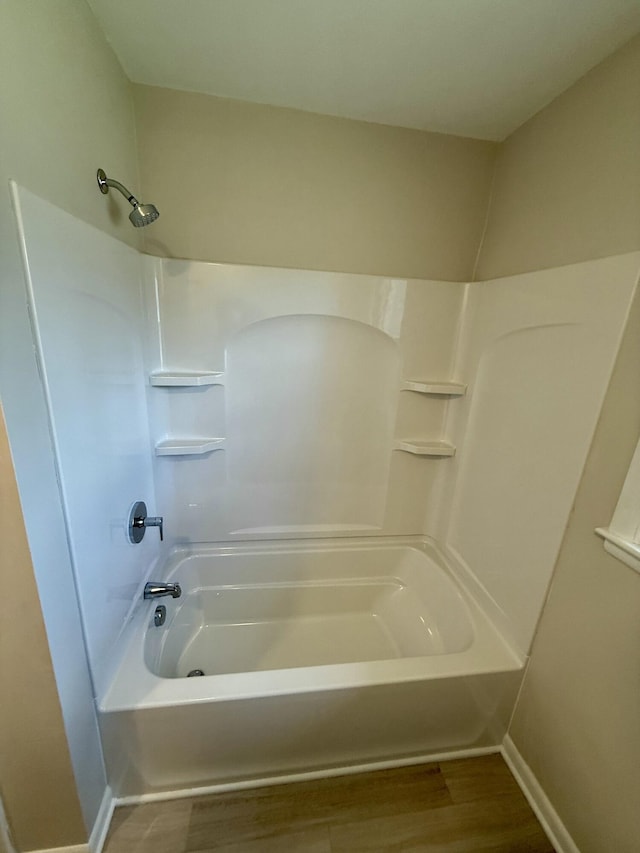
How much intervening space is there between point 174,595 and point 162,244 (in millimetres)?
1357

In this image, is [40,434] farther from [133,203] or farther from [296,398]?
Result: [296,398]

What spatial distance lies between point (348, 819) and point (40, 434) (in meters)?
1.47

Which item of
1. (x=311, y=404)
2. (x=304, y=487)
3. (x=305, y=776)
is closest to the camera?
(x=305, y=776)

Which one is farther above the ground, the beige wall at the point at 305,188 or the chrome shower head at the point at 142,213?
the beige wall at the point at 305,188

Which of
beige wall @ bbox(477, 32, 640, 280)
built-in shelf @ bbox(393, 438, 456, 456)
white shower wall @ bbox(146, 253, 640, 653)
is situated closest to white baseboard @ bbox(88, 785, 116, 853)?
white shower wall @ bbox(146, 253, 640, 653)

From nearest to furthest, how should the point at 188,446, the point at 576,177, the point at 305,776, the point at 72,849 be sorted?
the point at 72,849, the point at 576,177, the point at 305,776, the point at 188,446

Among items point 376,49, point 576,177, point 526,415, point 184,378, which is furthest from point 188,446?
point 576,177

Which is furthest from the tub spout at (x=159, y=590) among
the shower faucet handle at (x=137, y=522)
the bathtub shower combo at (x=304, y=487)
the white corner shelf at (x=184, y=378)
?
the white corner shelf at (x=184, y=378)

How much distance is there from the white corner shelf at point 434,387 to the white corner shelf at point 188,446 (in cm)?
89

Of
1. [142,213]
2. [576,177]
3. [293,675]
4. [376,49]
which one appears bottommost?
[293,675]

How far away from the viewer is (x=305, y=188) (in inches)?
58.0

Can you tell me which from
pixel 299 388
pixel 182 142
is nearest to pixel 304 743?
pixel 299 388

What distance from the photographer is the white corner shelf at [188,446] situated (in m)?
1.59

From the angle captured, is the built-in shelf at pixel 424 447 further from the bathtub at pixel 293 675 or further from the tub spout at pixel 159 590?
the tub spout at pixel 159 590
